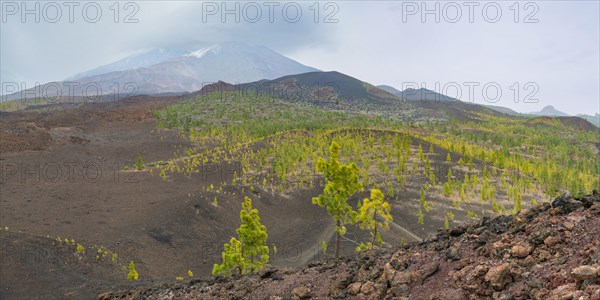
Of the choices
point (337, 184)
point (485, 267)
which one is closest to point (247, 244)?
point (337, 184)

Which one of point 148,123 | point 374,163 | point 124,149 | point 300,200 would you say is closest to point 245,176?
point 300,200

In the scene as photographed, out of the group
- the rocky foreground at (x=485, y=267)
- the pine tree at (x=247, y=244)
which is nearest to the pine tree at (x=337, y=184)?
the pine tree at (x=247, y=244)

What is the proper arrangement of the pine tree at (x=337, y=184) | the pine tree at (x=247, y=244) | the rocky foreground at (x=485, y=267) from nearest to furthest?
the rocky foreground at (x=485, y=267) → the pine tree at (x=247, y=244) → the pine tree at (x=337, y=184)

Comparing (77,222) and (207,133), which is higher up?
(207,133)

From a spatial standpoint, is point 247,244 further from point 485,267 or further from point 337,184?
point 485,267

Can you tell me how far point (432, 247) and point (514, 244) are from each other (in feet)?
7.48

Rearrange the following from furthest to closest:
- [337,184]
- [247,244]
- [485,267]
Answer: [337,184] < [247,244] < [485,267]

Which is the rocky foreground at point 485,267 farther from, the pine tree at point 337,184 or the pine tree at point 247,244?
the pine tree at point 337,184

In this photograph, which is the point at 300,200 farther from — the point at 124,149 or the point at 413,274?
the point at 124,149

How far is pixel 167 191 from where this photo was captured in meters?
37.2

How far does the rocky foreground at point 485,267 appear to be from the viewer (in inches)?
229

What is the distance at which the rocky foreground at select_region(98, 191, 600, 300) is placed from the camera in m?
5.82

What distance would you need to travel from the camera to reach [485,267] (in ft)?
21.6

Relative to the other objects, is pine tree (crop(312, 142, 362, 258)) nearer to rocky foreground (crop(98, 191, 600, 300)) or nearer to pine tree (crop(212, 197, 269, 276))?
pine tree (crop(212, 197, 269, 276))
